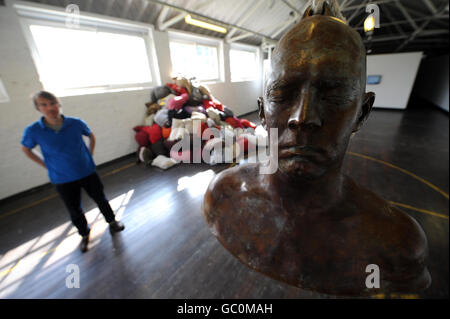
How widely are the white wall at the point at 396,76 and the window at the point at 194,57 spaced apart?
6778 millimetres

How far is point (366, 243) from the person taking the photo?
2.99ft

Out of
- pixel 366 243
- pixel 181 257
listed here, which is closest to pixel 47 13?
pixel 181 257

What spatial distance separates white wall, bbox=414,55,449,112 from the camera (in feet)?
33.5

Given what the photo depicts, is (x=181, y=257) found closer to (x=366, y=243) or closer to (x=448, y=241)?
(x=366, y=243)

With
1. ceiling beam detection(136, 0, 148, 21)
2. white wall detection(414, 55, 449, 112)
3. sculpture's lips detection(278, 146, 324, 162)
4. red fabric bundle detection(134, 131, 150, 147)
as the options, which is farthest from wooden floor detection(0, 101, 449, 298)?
white wall detection(414, 55, 449, 112)

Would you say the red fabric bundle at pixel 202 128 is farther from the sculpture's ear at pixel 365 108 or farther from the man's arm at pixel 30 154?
the sculpture's ear at pixel 365 108

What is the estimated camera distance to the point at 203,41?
6871 millimetres

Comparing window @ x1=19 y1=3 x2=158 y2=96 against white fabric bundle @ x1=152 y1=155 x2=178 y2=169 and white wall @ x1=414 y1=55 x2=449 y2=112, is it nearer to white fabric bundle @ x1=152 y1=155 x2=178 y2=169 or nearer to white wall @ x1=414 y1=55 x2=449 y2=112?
white fabric bundle @ x1=152 y1=155 x2=178 y2=169

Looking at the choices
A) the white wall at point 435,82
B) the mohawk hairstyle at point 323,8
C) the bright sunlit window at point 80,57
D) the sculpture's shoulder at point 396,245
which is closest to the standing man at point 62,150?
the bright sunlit window at point 80,57

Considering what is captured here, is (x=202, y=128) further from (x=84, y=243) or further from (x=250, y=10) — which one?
(x=250, y=10)

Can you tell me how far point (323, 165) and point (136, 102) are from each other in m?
5.15

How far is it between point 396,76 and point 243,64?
6798mm

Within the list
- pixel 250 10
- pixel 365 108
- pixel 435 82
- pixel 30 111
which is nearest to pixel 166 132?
pixel 30 111

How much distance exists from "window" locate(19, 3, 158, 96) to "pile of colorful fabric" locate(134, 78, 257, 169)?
108cm
